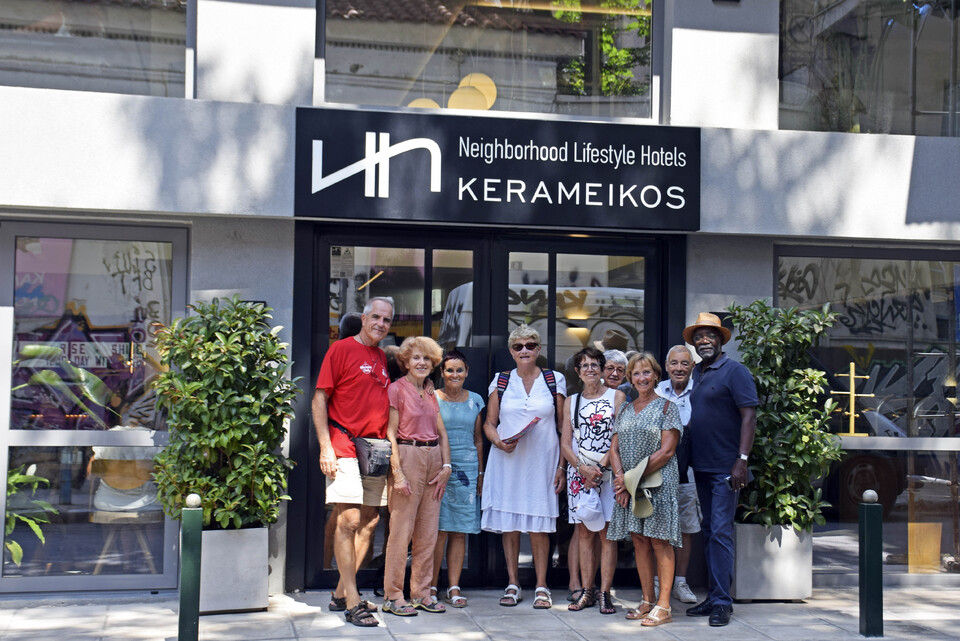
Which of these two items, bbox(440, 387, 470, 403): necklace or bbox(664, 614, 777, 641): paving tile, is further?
bbox(440, 387, 470, 403): necklace


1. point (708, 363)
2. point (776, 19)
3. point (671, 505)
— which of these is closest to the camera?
point (671, 505)

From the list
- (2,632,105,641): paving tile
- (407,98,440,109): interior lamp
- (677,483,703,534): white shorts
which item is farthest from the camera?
(407,98,440,109): interior lamp

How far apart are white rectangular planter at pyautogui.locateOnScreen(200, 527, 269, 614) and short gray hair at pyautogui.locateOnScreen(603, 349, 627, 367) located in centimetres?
260

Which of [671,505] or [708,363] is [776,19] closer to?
[708,363]

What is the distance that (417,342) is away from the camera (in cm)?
663

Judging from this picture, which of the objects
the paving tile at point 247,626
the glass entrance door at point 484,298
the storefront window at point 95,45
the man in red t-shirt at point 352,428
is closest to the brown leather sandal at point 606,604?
the glass entrance door at point 484,298

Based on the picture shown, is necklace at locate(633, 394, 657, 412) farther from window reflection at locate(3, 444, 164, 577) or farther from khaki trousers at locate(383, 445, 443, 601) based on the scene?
window reflection at locate(3, 444, 164, 577)

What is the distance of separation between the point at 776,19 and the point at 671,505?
4.00 m

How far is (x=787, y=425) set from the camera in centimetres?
702

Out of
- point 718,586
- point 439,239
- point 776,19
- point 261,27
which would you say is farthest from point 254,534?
point 776,19

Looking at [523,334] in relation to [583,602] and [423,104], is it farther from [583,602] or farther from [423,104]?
[423,104]

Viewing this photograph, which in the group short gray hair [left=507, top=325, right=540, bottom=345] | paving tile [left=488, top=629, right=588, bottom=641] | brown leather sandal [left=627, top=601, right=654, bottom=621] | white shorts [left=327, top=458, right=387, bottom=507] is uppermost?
short gray hair [left=507, top=325, right=540, bottom=345]

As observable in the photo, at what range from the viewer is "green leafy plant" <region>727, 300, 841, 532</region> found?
701cm

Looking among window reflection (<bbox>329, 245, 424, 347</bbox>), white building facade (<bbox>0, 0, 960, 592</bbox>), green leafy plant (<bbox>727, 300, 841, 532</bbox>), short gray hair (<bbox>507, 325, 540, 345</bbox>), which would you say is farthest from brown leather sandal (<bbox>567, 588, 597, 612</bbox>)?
window reflection (<bbox>329, 245, 424, 347</bbox>)
